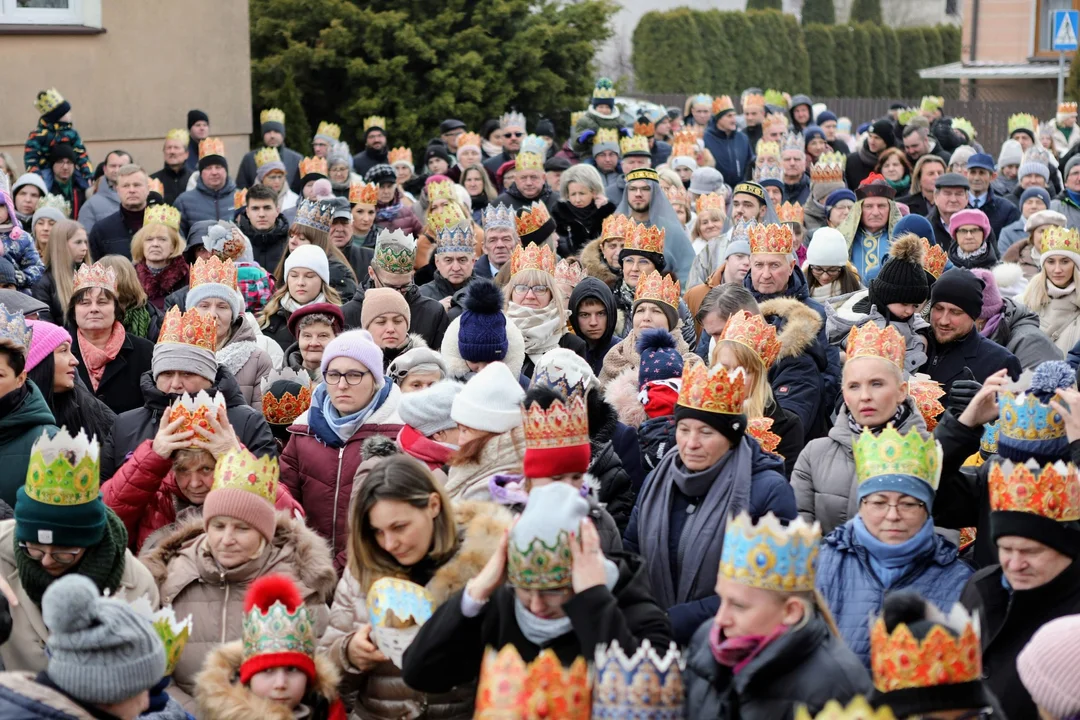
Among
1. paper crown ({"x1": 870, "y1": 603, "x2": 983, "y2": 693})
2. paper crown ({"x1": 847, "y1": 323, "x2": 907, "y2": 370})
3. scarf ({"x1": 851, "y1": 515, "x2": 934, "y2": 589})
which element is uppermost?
paper crown ({"x1": 847, "y1": 323, "x2": 907, "y2": 370})

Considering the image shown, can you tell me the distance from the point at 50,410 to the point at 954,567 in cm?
372

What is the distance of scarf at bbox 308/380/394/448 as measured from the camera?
20.7 ft

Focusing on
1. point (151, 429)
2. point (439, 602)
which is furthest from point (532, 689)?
point (151, 429)

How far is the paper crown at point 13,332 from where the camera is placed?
20.0 feet

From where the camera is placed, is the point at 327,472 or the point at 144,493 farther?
the point at 327,472

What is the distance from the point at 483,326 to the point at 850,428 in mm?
1918

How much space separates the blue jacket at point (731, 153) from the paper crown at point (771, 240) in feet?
31.9

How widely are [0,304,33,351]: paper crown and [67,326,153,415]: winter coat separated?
1474 millimetres

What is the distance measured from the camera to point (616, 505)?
19.2 feet

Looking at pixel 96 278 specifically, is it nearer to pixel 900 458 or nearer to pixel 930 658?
pixel 900 458

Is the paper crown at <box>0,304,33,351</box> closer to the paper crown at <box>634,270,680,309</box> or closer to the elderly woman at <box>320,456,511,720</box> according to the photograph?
the elderly woman at <box>320,456,511,720</box>

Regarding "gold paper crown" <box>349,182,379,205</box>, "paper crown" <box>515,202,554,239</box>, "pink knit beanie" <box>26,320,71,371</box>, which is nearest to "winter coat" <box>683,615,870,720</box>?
"pink knit beanie" <box>26,320,71,371</box>

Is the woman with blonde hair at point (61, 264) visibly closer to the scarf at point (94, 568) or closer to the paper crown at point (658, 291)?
the paper crown at point (658, 291)

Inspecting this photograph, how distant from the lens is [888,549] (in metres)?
5.06
